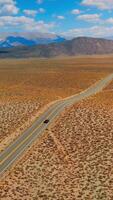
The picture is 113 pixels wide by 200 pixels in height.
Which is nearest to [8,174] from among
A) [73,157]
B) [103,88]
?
[73,157]

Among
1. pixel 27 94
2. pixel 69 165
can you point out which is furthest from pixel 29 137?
pixel 27 94

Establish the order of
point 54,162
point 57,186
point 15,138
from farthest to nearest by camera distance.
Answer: point 15,138 < point 54,162 < point 57,186

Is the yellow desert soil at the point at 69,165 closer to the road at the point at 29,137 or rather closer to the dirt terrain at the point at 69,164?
the dirt terrain at the point at 69,164

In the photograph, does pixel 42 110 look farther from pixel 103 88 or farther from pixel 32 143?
pixel 103 88

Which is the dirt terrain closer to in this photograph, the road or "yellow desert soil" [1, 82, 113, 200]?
"yellow desert soil" [1, 82, 113, 200]

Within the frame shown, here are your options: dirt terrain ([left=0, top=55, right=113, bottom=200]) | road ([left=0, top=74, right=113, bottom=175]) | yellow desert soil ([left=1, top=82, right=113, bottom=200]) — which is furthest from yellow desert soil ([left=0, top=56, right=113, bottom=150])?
yellow desert soil ([left=1, top=82, right=113, bottom=200])

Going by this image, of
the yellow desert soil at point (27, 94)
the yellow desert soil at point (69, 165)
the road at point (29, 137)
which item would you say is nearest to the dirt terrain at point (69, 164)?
the yellow desert soil at point (69, 165)

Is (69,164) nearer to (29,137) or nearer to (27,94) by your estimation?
(29,137)
